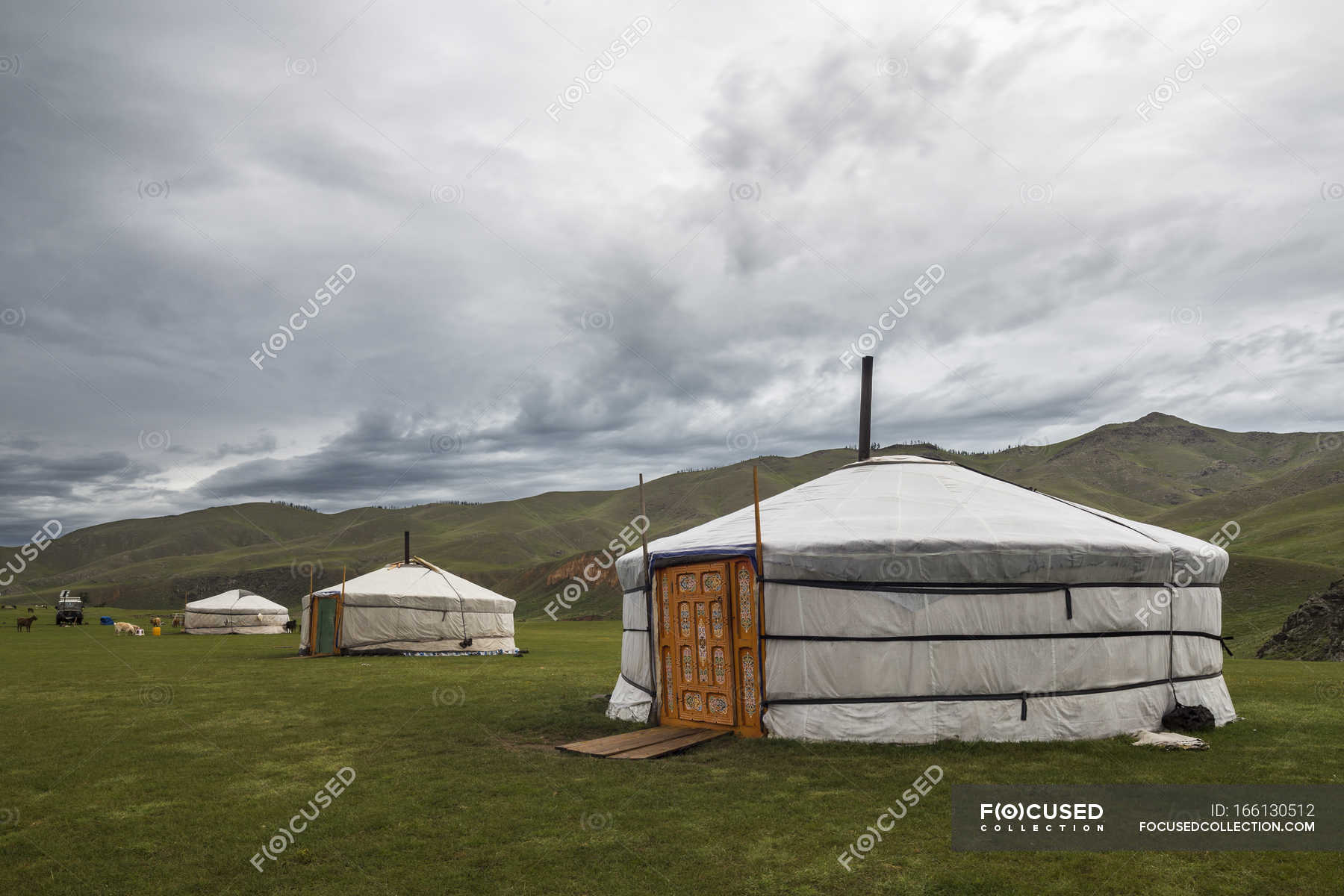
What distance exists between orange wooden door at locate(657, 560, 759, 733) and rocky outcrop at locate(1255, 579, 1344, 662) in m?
12.8

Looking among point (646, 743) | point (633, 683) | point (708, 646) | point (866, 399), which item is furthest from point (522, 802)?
point (866, 399)

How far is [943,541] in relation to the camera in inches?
232

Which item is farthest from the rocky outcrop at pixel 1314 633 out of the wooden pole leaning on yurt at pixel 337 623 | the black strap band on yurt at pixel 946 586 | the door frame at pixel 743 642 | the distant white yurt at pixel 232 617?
the distant white yurt at pixel 232 617

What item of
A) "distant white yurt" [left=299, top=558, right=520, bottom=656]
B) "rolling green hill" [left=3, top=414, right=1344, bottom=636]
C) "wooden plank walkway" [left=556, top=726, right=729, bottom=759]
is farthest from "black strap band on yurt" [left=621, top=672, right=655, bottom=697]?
"rolling green hill" [left=3, top=414, right=1344, bottom=636]

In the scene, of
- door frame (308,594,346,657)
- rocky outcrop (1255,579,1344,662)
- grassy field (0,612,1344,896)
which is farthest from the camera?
door frame (308,594,346,657)

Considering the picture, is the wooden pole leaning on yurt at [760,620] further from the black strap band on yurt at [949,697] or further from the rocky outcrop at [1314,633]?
the rocky outcrop at [1314,633]

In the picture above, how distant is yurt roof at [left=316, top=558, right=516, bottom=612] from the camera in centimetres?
1587

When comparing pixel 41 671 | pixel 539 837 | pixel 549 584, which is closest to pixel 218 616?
pixel 41 671

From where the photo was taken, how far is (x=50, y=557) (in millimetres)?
162250

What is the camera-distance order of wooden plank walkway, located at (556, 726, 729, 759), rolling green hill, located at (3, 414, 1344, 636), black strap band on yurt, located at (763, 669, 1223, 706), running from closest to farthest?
wooden plank walkway, located at (556, 726, 729, 759), black strap band on yurt, located at (763, 669, 1223, 706), rolling green hill, located at (3, 414, 1344, 636)

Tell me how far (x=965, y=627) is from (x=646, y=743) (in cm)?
253

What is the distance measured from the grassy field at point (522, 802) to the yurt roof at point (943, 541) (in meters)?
1.24

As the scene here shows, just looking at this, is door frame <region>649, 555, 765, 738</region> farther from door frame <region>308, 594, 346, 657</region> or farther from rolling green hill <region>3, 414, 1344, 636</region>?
rolling green hill <region>3, 414, 1344, 636</region>

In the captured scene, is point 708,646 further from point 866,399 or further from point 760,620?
point 866,399
